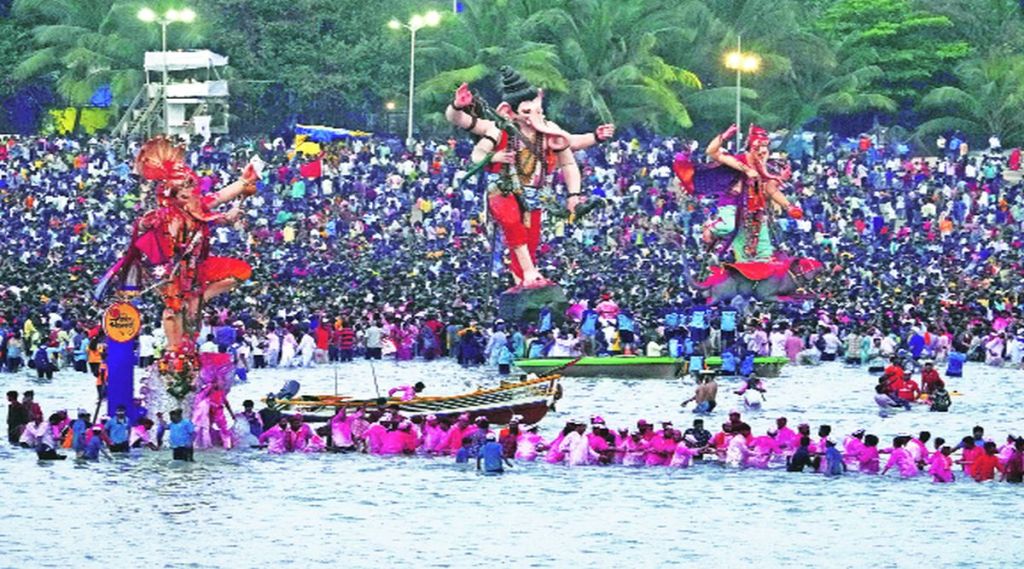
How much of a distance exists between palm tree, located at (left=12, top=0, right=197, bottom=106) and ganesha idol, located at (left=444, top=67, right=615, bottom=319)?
3183cm

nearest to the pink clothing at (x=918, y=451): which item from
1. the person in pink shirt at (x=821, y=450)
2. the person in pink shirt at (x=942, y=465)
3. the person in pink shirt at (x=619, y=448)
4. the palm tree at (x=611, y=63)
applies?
the person in pink shirt at (x=942, y=465)

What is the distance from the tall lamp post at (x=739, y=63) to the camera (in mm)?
98119

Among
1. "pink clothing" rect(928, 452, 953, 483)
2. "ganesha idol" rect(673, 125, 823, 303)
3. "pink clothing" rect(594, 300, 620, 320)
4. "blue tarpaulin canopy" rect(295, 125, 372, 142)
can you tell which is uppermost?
"blue tarpaulin canopy" rect(295, 125, 372, 142)

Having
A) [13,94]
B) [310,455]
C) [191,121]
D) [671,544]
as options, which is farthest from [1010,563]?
[13,94]

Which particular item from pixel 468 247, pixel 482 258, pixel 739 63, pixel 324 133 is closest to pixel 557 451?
pixel 482 258

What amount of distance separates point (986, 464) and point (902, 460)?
1370 mm

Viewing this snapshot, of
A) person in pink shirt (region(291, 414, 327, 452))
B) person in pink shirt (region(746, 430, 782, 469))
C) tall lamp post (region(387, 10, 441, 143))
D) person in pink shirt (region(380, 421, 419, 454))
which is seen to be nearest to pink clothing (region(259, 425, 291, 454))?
person in pink shirt (region(291, 414, 327, 452))

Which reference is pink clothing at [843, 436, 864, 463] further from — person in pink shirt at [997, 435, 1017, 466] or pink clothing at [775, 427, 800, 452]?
person in pink shirt at [997, 435, 1017, 466]

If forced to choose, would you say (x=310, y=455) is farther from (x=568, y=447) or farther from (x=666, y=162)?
(x=666, y=162)

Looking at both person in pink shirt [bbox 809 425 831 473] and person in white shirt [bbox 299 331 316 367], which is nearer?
person in pink shirt [bbox 809 425 831 473]

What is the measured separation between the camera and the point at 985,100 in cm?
10450

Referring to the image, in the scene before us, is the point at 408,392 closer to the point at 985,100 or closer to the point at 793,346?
the point at 793,346

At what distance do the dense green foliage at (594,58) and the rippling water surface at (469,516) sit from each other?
133 ft

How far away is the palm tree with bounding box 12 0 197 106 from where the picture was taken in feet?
341
